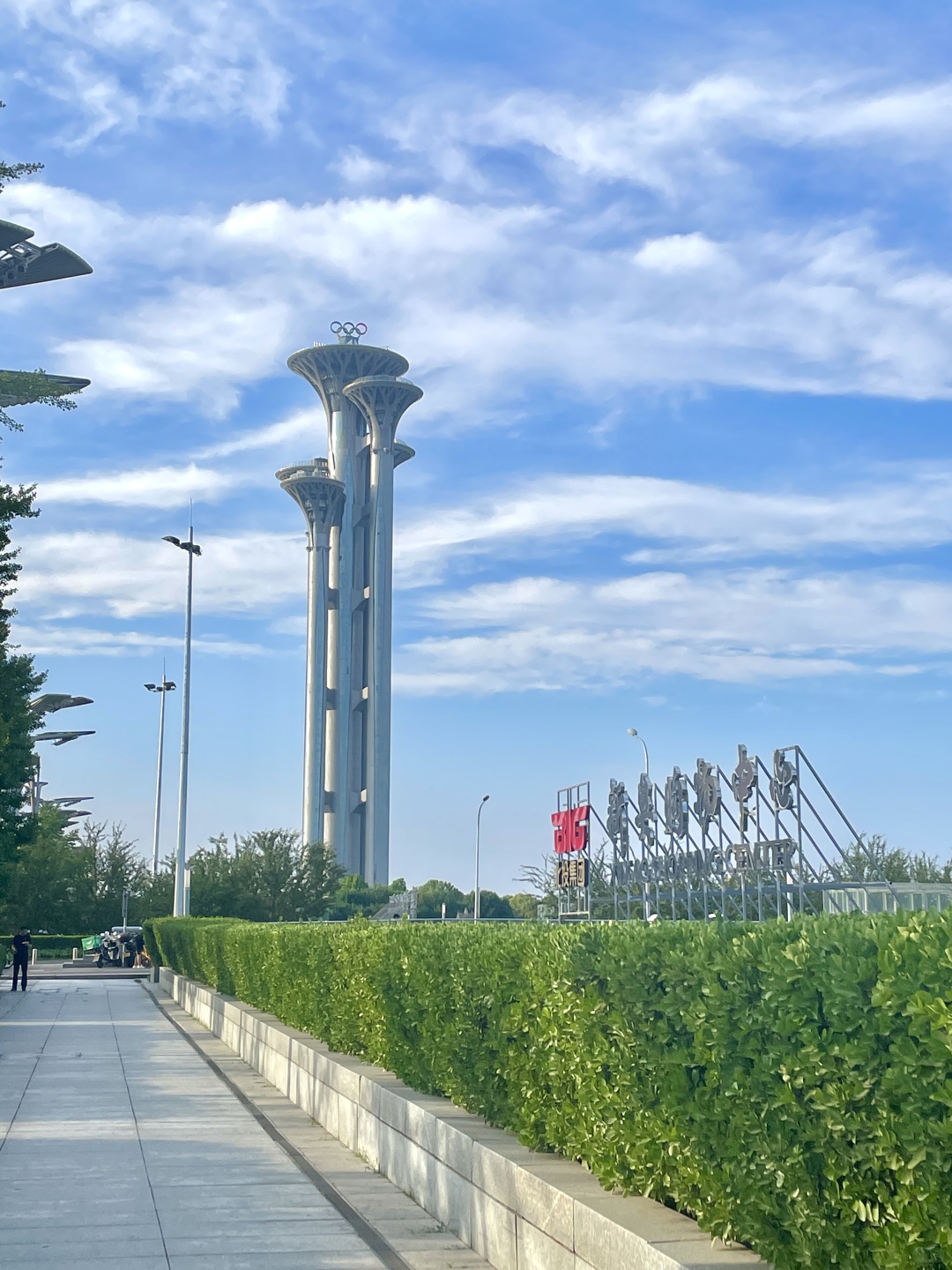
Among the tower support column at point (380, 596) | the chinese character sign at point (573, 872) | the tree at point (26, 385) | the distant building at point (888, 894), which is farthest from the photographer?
the tower support column at point (380, 596)

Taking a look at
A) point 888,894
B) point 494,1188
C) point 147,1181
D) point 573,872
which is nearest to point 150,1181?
point 147,1181

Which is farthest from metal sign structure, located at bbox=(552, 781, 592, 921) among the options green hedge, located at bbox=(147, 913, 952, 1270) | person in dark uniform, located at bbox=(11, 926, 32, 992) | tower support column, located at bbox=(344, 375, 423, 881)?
tower support column, located at bbox=(344, 375, 423, 881)

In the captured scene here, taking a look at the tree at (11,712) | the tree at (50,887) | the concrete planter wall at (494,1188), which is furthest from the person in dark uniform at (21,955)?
the concrete planter wall at (494,1188)

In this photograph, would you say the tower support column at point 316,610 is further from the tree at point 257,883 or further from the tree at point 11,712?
the tree at point 11,712

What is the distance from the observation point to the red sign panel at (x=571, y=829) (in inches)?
1726

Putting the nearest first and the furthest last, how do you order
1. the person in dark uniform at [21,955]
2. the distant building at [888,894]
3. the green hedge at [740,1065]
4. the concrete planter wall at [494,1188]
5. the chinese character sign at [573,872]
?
the green hedge at [740,1065] → the concrete planter wall at [494,1188] → the distant building at [888,894] → the person in dark uniform at [21,955] → the chinese character sign at [573,872]

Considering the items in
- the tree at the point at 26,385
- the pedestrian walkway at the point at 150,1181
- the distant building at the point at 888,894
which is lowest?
the pedestrian walkway at the point at 150,1181

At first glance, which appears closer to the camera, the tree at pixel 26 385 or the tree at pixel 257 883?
the tree at pixel 26 385

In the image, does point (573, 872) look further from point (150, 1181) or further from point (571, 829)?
point (150, 1181)

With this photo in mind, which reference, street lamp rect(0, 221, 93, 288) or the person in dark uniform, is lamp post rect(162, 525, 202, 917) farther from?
street lamp rect(0, 221, 93, 288)

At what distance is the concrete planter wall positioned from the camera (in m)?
5.68

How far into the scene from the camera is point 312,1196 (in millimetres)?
9445

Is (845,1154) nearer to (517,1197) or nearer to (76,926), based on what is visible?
(517,1197)

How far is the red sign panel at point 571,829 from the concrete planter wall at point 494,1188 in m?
30.5
